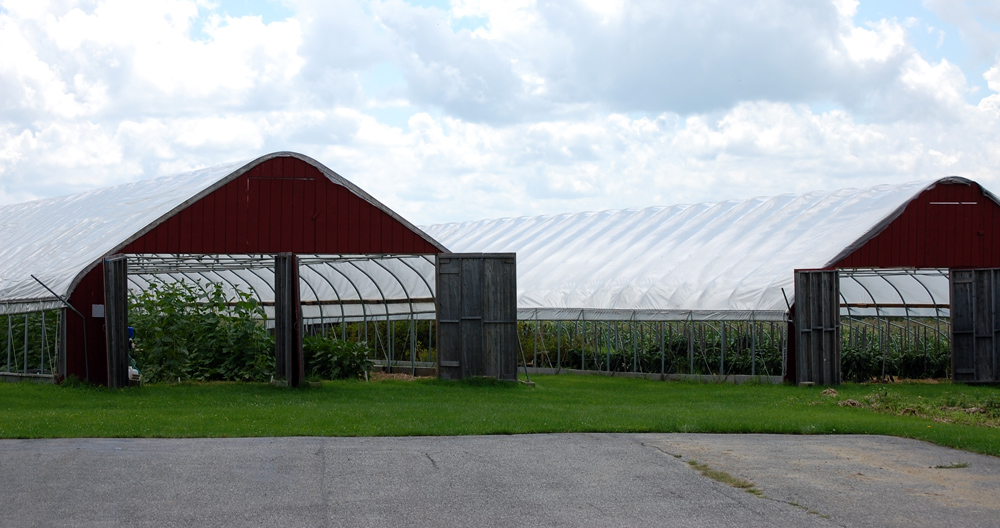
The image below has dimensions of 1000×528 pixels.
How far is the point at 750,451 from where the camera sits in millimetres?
10336

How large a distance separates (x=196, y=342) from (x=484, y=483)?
492 inches

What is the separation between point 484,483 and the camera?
842 cm

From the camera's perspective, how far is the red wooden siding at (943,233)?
20844 millimetres

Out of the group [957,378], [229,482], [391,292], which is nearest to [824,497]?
[229,482]

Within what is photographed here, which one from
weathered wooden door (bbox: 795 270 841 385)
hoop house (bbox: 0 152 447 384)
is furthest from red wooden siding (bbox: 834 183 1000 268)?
hoop house (bbox: 0 152 447 384)

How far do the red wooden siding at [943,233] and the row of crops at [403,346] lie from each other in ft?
8.10

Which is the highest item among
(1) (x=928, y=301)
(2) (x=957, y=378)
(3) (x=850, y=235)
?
(3) (x=850, y=235)

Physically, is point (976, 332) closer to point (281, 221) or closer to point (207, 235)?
point (281, 221)

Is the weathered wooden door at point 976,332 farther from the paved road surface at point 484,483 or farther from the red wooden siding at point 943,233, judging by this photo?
the paved road surface at point 484,483

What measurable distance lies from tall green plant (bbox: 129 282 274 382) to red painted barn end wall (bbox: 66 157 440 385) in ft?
3.86

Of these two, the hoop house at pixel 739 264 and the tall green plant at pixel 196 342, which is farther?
the hoop house at pixel 739 264

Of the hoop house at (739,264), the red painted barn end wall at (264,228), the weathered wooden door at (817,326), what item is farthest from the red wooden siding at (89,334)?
the weathered wooden door at (817,326)

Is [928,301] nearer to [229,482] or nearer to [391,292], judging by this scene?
[391,292]

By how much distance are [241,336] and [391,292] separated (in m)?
5.87
